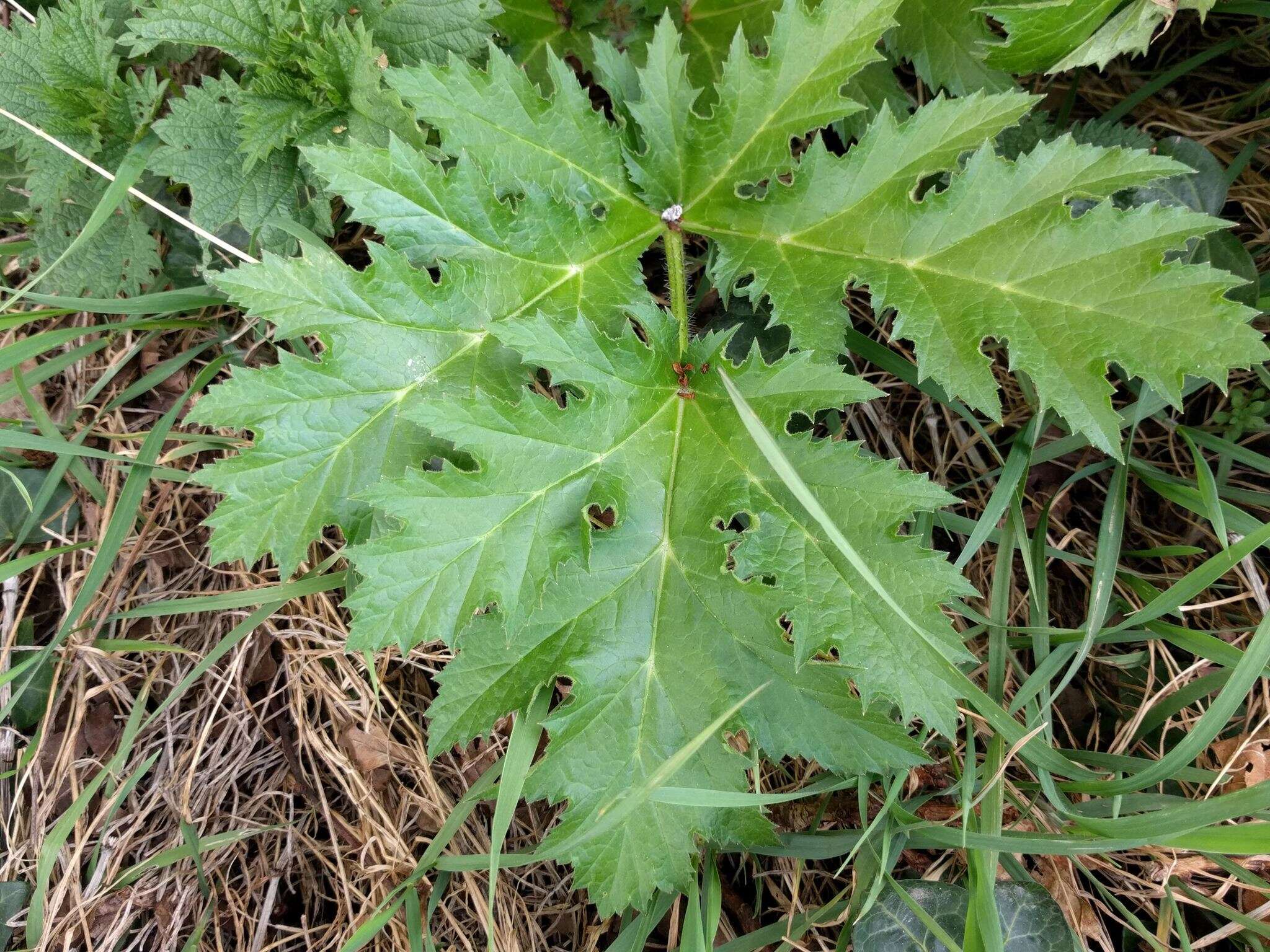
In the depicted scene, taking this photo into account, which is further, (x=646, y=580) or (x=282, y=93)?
(x=282, y=93)

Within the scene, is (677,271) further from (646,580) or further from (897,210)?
(646,580)

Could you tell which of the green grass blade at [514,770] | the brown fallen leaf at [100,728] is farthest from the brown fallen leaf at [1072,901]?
the brown fallen leaf at [100,728]

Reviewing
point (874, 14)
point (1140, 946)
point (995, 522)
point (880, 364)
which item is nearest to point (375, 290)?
point (874, 14)

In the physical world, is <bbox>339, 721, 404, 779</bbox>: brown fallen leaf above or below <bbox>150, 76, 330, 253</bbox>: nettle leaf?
below

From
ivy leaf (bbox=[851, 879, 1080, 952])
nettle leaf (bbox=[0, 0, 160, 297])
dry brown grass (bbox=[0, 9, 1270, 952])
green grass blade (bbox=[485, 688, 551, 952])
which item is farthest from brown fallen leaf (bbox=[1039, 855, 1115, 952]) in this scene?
nettle leaf (bbox=[0, 0, 160, 297])

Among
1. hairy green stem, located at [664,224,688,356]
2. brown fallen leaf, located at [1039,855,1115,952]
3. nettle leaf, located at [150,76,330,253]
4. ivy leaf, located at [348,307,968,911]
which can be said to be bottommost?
brown fallen leaf, located at [1039,855,1115,952]

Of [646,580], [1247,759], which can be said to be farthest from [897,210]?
[1247,759]

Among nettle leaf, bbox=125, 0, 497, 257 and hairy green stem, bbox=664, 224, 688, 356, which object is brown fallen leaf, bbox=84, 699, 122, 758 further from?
hairy green stem, bbox=664, 224, 688, 356

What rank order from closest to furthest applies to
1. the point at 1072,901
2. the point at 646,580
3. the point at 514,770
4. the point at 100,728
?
the point at 646,580 → the point at 514,770 → the point at 1072,901 → the point at 100,728
